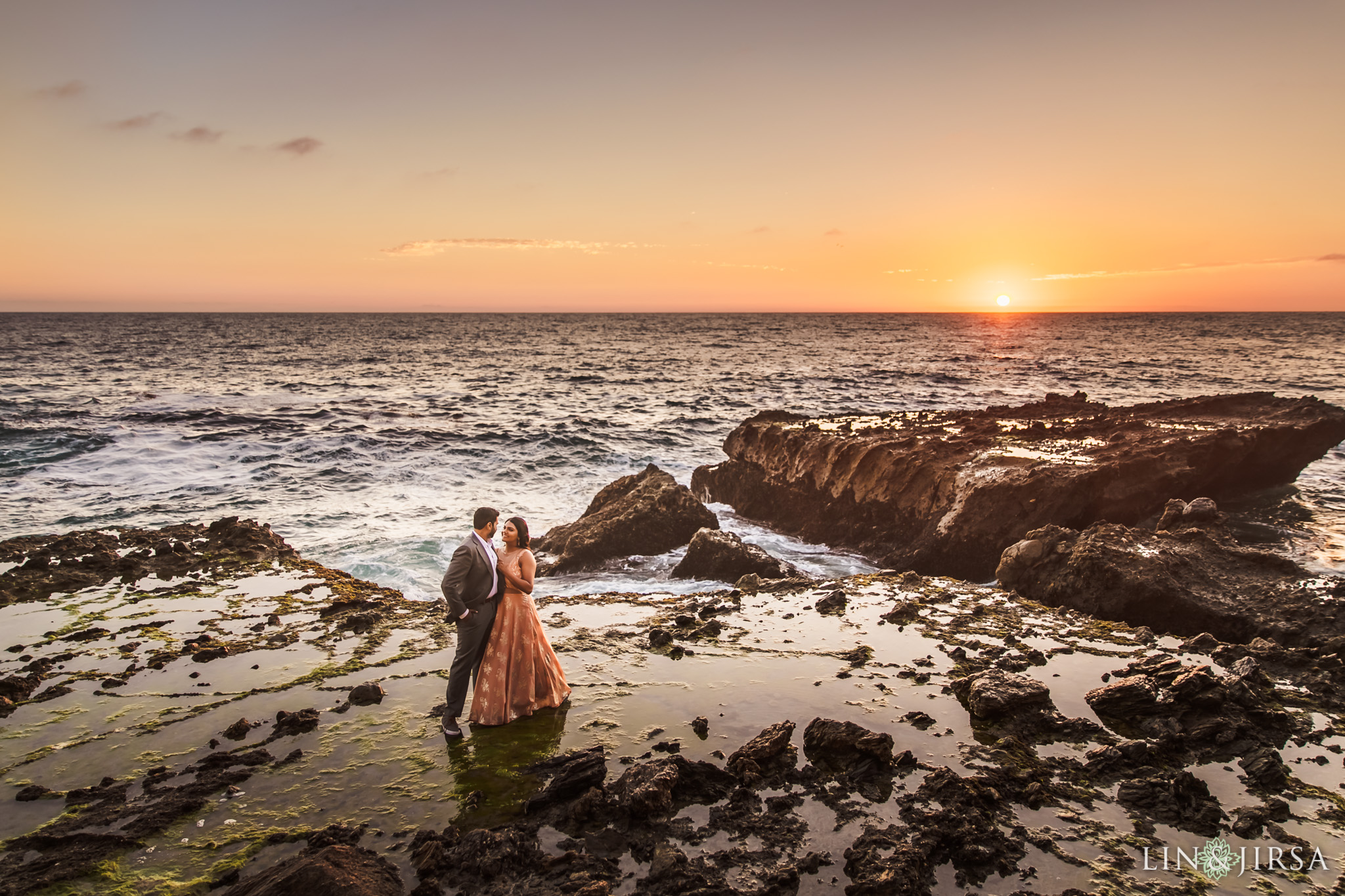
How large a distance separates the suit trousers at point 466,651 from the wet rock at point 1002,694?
200 inches

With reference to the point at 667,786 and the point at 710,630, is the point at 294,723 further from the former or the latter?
the point at 710,630

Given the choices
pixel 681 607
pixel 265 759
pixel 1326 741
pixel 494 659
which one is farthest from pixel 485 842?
pixel 1326 741

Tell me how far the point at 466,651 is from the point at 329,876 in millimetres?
Result: 2610

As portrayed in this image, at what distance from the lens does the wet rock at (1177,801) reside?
5227mm

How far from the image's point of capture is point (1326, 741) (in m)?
6.21

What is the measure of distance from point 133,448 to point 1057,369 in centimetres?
6425

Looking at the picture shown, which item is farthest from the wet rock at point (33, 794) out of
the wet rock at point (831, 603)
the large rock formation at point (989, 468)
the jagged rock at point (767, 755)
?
the large rock formation at point (989, 468)

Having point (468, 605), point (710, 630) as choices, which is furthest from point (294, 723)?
point (710, 630)

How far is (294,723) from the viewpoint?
6.97m

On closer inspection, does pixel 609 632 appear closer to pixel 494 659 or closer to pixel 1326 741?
pixel 494 659

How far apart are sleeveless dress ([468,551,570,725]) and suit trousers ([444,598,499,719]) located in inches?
3.9

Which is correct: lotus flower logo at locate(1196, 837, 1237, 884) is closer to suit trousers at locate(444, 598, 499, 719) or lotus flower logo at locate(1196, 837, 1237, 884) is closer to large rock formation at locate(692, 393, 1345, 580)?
suit trousers at locate(444, 598, 499, 719)

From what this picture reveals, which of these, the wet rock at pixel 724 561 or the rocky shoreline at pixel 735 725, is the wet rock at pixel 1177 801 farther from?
the wet rock at pixel 724 561

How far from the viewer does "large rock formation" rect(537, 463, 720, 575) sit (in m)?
14.6
